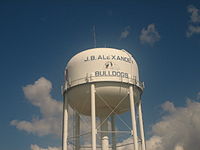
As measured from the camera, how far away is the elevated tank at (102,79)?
65.3 ft

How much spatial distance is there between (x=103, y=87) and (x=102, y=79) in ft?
1.68

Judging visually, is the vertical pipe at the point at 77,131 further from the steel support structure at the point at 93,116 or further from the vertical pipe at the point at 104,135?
the steel support structure at the point at 93,116

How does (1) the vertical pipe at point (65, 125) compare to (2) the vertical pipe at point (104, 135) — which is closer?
(1) the vertical pipe at point (65, 125)

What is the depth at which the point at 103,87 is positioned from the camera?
19.8 metres

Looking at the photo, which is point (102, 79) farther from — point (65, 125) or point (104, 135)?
point (104, 135)

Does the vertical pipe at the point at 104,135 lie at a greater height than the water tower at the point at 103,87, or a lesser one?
lesser

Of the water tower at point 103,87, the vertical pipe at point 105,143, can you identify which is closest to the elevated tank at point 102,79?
the water tower at point 103,87

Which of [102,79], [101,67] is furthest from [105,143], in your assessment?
[101,67]

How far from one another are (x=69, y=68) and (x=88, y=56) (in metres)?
1.72

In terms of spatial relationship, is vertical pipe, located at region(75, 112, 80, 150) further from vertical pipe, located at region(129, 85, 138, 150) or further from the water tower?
vertical pipe, located at region(129, 85, 138, 150)

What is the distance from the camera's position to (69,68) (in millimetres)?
21625

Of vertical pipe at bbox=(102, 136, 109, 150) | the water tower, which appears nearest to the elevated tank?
the water tower

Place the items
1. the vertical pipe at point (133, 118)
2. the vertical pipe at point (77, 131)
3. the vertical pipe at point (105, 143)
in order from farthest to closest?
the vertical pipe at point (77, 131), the vertical pipe at point (105, 143), the vertical pipe at point (133, 118)

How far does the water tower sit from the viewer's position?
19797 mm
